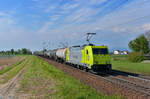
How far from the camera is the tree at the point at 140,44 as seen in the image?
81.8 metres

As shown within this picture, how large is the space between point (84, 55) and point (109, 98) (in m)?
12.8

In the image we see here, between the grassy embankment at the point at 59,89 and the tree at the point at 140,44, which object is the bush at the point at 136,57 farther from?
the grassy embankment at the point at 59,89

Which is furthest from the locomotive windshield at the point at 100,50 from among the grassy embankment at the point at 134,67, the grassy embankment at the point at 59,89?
the grassy embankment at the point at 134,67

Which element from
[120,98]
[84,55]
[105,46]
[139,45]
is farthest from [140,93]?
[139,45]

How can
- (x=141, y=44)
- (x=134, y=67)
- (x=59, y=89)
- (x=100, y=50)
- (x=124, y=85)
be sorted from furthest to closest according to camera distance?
(x=141, y=44) < (x=134, y=67) < (x=100, y=50) < (x=124, y=85) < (x=59, y=89)

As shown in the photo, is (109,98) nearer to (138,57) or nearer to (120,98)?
(120,98)

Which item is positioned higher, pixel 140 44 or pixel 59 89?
pixel 140 44

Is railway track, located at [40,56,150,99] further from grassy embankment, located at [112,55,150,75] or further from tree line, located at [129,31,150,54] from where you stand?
tree line, located at [129,31,150,54]

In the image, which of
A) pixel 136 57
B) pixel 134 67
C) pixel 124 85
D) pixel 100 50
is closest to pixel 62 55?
pixel 134 67

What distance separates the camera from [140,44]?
8256cm

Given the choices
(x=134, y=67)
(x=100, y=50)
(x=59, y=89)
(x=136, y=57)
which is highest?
(x=100, y=50)

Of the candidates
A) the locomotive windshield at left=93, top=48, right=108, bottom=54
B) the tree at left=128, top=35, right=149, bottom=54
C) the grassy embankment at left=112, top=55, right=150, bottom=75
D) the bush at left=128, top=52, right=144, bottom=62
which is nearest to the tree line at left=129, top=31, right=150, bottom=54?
the tree at left=128, top=35, right=149, bottom=54

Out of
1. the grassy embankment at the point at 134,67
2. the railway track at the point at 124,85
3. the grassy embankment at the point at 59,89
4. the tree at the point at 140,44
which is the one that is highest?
the tree at the point at 140,44

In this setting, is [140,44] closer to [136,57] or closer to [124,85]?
[136,57]
